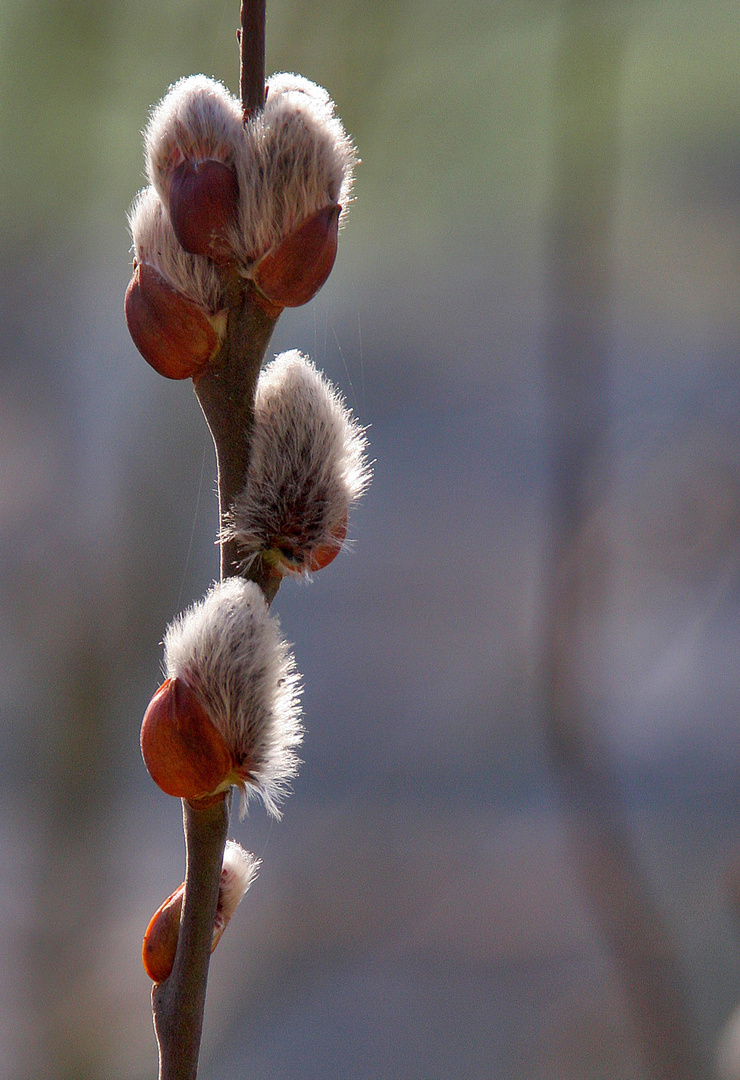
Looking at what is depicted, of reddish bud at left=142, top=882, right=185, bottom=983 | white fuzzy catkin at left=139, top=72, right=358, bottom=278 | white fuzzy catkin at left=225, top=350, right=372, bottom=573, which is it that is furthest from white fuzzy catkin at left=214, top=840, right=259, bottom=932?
white fuzzy catkin at left=139, top=72, right=358, bottom=278

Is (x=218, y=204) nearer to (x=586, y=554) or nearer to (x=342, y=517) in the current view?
(x=342, y=517)

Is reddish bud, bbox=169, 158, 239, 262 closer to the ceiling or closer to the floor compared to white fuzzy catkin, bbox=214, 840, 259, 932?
closer to the ceiling

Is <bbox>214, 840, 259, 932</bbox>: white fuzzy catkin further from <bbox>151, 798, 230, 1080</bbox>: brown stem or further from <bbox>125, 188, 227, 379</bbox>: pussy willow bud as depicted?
<bbox>125, 188, 227, 379</bbox>: pussy willow bud

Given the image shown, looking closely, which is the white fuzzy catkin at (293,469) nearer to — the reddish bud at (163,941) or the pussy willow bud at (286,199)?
the pussy willow bud at (286,199)

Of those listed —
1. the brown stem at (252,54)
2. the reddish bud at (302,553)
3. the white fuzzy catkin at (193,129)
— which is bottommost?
the reddish bud at (302,553)

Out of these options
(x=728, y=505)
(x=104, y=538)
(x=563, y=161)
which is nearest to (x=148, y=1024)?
(x=104, y=538)

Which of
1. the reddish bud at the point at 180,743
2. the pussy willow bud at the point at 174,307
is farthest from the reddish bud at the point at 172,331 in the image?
the reddish bud at the point at 180,743

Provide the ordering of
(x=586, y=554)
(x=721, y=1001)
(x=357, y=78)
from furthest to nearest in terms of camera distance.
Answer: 1. (x=357, y=78)
2. (x=721, y=1001)
3. (x=586, y=554)
